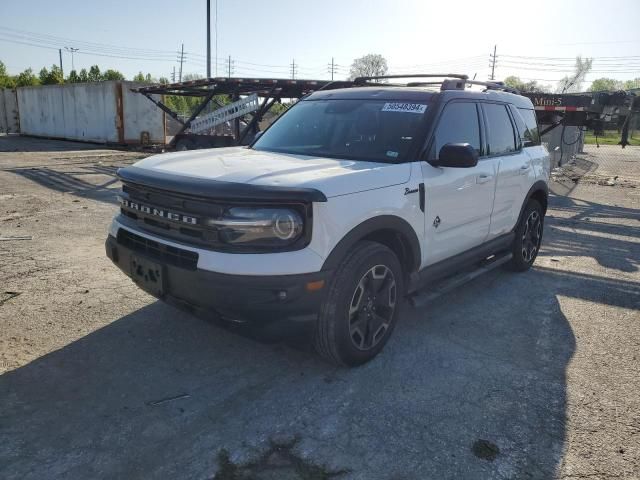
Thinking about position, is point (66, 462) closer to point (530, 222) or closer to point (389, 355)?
point (389, 355)

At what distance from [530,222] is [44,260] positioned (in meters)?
5.36

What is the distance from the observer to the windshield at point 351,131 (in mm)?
3764

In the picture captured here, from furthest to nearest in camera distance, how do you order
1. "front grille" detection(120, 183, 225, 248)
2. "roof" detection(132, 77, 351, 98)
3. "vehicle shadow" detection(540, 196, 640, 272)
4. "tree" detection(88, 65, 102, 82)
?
"tree" detection(88, 65, 102, 82)
"roof" detection(132, 77, 351, 98)
"vehicle shadow" detection(540, 196, 640, 272)
"front grille" detection(120, 183, 225, 248)

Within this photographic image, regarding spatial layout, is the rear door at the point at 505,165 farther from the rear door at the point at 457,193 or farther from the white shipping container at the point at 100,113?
the white shipping container at the point at 100,113

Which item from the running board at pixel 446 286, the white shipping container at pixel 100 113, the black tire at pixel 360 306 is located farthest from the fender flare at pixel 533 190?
the white shipping container at pixel 100 113

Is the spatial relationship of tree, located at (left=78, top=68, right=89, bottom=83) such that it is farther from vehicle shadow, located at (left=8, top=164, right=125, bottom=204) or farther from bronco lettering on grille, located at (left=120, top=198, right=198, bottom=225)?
bronco lettering on grille, located at (left=120, top=198, right=198, bottom=225)

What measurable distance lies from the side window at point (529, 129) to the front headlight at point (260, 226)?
350 centimetres

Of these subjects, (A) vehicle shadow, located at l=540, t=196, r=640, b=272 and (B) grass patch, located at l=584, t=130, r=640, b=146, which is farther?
(B) grass patch, located at l=584, t=130, r=640, b=146

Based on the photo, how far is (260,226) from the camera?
9.18 ft

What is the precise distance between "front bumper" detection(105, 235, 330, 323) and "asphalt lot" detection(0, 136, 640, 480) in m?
0.56

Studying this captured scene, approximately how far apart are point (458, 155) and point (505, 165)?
4.78 ft

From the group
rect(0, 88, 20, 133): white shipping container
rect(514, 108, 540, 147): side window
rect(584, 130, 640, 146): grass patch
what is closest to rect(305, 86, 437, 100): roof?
rect(514, 108, 540, 147): side window

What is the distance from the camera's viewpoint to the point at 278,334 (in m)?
2.87

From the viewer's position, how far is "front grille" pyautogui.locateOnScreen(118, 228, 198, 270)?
294 cm
